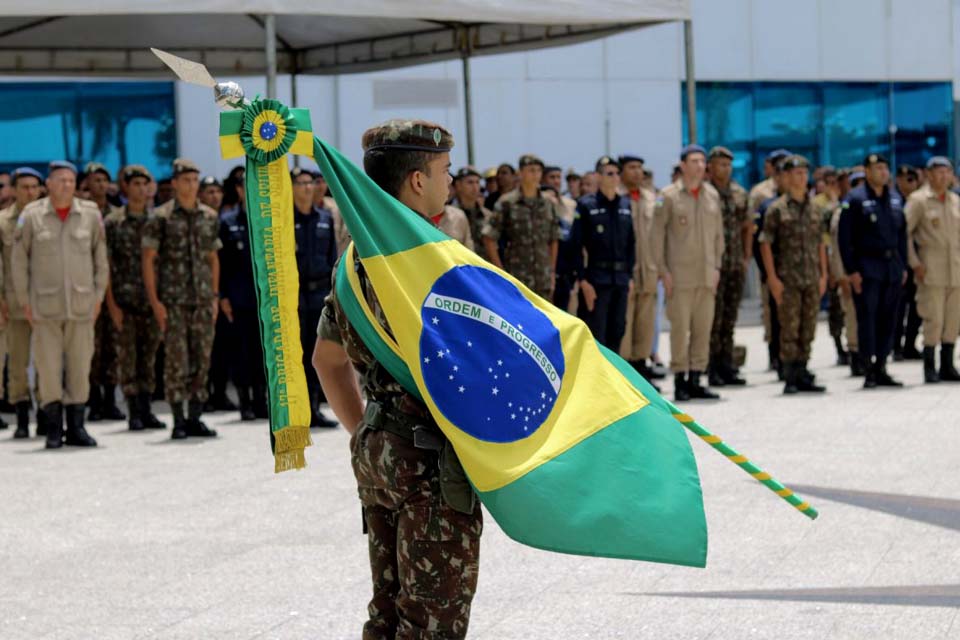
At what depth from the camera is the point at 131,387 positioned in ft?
40.9

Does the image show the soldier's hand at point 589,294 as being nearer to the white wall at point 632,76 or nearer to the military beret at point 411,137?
the military beret at point 411,137

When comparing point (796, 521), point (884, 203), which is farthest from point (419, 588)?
point (884, 203)

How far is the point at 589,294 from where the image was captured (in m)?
13.4

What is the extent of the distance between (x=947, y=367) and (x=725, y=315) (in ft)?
6.45

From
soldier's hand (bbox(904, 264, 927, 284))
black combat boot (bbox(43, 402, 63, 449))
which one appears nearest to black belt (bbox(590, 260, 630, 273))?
soldier's hand (bbox(904, 264, 927, 284))

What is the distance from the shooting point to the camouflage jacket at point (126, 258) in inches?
501

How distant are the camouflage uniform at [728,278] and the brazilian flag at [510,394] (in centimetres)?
1068

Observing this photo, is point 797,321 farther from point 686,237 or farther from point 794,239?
point 686,237

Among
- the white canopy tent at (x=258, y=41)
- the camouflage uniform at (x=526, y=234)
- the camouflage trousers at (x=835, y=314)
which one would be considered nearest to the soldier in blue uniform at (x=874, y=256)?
the white canopy tent at (x=258, y=41)

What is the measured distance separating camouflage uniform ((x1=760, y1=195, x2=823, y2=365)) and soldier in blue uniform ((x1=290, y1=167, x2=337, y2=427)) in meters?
3.86

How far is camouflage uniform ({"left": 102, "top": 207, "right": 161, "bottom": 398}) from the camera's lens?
41.3 feet

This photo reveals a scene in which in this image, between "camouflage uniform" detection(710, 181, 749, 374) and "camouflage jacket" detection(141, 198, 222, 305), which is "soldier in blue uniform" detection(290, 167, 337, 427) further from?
"camouflage uniform" detection(710, 181, 749, 374)

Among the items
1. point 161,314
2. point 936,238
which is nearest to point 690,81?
point 936,238

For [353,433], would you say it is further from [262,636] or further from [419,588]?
[262,636]
